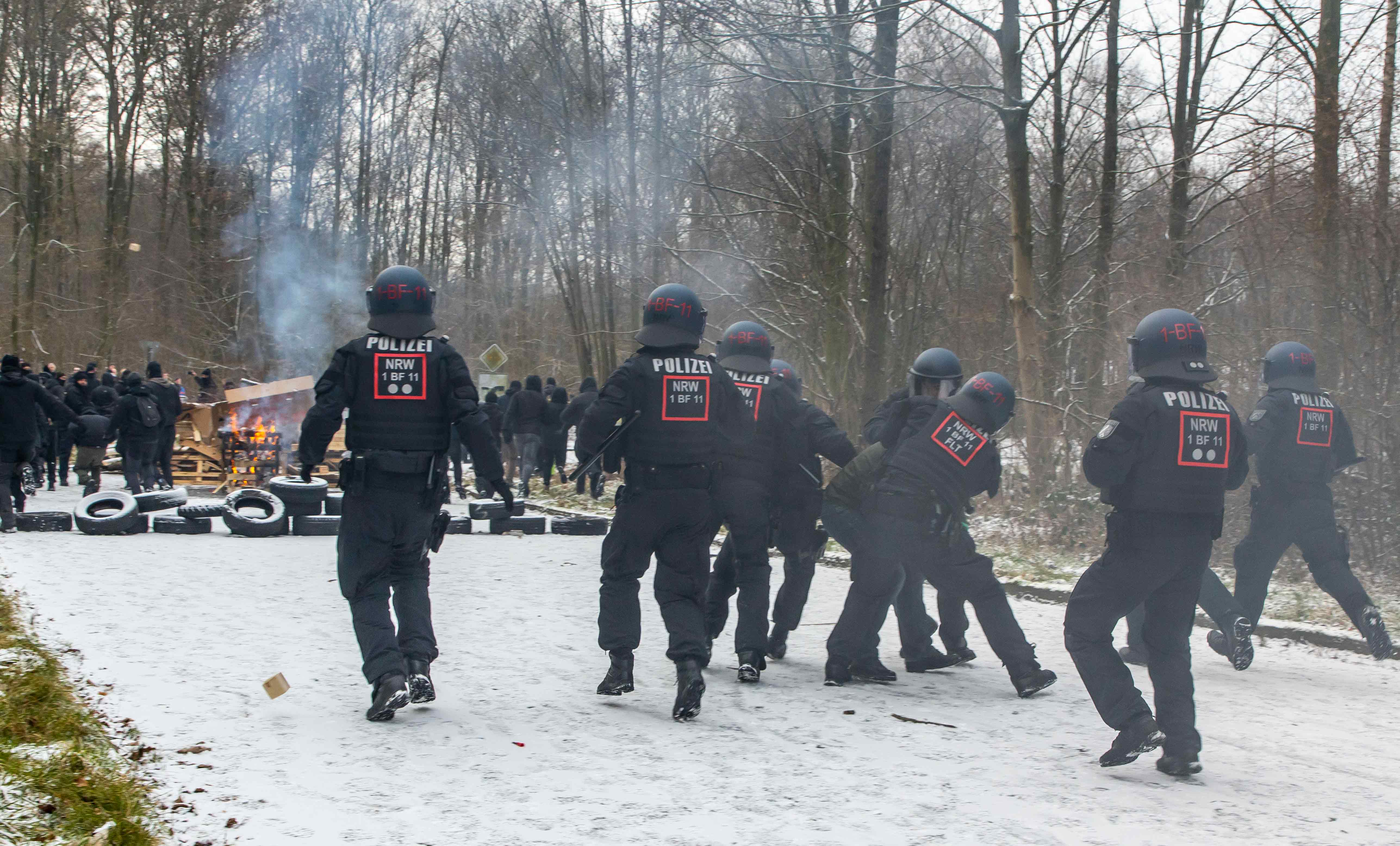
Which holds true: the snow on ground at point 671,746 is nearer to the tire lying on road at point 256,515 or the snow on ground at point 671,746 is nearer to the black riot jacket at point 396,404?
the black riot jacket at point 396,404

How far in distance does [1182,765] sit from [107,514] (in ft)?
39.3

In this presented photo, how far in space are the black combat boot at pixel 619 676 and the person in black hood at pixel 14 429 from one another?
1034 cm

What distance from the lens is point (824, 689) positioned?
674 centimetres

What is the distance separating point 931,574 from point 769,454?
1127 mm

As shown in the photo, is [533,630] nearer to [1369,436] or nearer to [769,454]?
[769,454]

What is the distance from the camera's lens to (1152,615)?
526 cm

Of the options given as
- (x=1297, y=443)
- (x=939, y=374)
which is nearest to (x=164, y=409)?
(x=939, y=374)

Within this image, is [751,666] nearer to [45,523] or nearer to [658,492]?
[658,492]

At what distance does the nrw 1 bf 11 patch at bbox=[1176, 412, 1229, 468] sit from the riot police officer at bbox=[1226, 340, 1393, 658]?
8.66 feet

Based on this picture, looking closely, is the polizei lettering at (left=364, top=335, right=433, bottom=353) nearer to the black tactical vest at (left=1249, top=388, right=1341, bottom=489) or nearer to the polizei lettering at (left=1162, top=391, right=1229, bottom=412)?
the polizei lettering at (left=1162, top=391, right=1229, bottom=412)

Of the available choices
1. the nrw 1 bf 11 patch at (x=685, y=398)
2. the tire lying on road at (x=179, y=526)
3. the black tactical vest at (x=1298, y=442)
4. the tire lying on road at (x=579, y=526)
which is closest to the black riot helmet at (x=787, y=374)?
the nrw 1 bf 11 patch at (x=685, y=398)

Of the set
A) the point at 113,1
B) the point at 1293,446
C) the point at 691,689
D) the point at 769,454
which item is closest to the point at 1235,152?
the point at 1293,446

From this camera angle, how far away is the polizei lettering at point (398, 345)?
5.95 meters

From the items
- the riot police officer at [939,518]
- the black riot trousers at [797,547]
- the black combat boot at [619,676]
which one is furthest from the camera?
the black riot trousers at [797,547]
